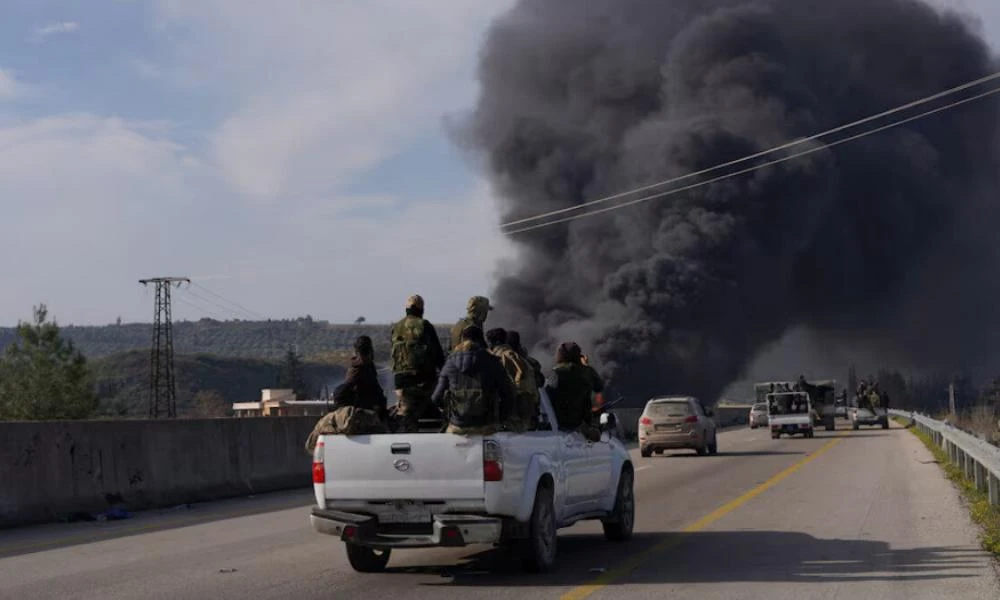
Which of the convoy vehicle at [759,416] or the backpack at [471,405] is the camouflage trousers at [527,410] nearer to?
the backpack at [471,405]

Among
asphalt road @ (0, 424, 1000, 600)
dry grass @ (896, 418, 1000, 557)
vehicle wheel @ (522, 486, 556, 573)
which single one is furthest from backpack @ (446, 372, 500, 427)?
dry grass @ (896, 418, 1000, 557)

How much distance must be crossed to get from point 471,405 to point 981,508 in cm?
769

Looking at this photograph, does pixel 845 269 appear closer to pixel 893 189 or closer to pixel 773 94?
pixel 893 189

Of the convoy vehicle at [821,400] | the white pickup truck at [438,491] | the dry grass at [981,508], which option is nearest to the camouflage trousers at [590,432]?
the white pickup truck at [438,491]

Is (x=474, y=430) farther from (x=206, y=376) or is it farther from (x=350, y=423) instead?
(x=206, y=376)

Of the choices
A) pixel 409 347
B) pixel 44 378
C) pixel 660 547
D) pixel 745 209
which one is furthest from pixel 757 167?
pixel 409 347

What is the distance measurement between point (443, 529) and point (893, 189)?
67.9 metres

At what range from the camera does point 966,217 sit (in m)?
79.9

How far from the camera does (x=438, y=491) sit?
912 centimetres

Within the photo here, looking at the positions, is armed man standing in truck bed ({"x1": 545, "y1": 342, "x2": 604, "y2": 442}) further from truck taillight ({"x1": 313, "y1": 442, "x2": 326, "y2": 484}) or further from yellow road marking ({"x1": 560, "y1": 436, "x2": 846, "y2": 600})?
truck taillight ({"x1": 313, "y1": 442, "x2": 326, "y2": 484})

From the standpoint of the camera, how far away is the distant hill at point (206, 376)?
126938 millimetres

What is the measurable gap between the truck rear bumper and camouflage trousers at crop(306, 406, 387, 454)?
621mm

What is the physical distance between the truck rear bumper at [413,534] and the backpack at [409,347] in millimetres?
1485

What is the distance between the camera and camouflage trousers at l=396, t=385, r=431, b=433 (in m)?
10.2
